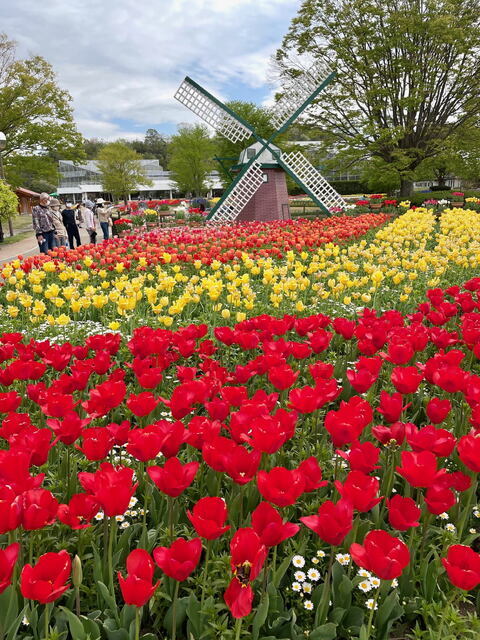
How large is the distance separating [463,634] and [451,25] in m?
32.2

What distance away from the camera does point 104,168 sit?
2680 inches

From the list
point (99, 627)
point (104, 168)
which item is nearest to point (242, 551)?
point (99, 627)

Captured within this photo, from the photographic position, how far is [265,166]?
78.9 ft

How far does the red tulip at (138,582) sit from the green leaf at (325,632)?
2.42 feet

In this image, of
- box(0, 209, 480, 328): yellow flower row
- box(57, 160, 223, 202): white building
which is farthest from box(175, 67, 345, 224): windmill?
box(57, 160, 223, 202): white building

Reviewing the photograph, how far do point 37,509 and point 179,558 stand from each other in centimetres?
54

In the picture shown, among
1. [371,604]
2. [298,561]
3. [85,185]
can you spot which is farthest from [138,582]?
[85,185]

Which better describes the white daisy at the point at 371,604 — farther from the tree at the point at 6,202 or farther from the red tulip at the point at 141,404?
the tree at the point at 6,202

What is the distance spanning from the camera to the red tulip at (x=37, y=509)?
175cm

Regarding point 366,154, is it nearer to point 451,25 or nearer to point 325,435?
point 451,25

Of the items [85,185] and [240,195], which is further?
[85,185]

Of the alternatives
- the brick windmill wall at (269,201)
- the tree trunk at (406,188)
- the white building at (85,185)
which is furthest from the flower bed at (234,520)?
the white building at (85,185)

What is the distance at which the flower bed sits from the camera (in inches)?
63.7

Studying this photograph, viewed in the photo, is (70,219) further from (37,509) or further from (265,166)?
(37,509)
